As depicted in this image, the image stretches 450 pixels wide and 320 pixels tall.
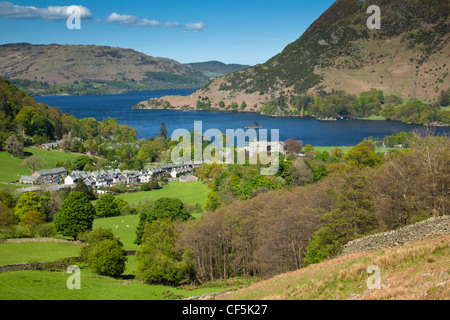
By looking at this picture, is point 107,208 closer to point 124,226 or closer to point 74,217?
point 124,226

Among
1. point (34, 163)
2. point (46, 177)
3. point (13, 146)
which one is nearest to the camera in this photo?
point (46, 177)

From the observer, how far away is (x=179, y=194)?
224 feet

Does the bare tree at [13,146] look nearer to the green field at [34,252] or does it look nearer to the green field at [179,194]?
the green field at [179,194]

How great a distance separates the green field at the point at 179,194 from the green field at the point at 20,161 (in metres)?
22.7

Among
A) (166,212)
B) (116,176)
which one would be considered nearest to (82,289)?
(166,212)

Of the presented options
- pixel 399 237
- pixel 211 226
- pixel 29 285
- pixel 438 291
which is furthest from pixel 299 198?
pixel 438 291

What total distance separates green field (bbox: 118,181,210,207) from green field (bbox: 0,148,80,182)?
2267cm

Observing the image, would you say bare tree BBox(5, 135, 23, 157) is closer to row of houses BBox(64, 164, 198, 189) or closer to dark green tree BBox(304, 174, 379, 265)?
row of houses BBox(64, 164, 198, 189)

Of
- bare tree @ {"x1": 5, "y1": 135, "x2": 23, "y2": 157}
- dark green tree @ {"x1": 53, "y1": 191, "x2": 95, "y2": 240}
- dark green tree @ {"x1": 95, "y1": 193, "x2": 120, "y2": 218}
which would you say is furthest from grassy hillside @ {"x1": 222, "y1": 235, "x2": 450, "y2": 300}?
bare tree @ {"x1": 5, "y1": 135, "x2": 23, "y2": 157}

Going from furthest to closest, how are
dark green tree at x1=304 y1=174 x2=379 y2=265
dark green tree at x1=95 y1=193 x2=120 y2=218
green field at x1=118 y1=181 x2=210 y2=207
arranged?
green field at x1=118 y1=181 x2=210 y2=207 → dark green tree at x1=95 y1=193 x2=120 y2=218 → dark green tree at x1=304 y1=174 x2=379 y2=265

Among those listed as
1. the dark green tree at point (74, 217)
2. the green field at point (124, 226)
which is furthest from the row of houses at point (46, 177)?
the dark green tree at point (74, 217)

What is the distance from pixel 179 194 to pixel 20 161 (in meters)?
38.3

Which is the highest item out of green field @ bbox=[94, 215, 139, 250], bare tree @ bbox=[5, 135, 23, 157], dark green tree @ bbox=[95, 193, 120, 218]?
bare tree @ bbox=[5, 135, 23, 157]

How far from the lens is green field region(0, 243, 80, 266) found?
1200 inches
